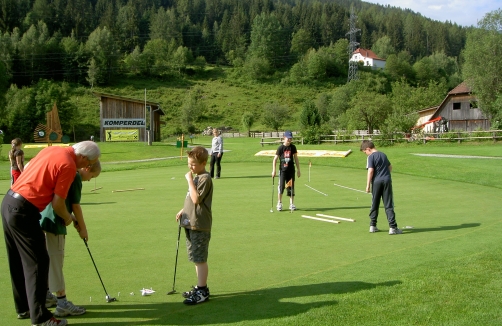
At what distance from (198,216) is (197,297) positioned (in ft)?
3.50

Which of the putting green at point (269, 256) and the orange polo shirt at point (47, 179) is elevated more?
the orange polo shirt at point (47, 179)

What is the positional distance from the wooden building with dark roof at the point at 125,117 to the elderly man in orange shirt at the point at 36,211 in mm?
54810

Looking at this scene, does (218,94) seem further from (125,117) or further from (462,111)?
(462,111)

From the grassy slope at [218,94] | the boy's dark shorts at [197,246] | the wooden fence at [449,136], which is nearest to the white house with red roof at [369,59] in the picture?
the grassy slope at [218,94]

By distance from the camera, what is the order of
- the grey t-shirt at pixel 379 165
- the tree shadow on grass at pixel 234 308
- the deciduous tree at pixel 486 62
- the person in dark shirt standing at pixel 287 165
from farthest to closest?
1. the deciduous tree at pixel 486 62
2. the person in dark shirt standing at pixel 287 165
3. the grey t-shirt at pixel 379 165
4. the tree shadow on grass at pixel 234 308

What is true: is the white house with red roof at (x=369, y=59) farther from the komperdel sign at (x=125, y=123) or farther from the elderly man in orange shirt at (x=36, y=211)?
the elderly man in orange shirt at (x=36, y=211)

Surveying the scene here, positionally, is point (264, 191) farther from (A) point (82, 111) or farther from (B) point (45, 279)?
(A) point (82, 111)

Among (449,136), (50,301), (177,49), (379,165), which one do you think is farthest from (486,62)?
(177,49)

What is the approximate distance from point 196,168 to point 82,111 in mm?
96221

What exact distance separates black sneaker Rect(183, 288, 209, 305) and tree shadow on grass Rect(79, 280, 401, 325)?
78 millimetres

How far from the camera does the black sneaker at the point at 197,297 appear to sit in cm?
637

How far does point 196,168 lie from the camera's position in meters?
6.63

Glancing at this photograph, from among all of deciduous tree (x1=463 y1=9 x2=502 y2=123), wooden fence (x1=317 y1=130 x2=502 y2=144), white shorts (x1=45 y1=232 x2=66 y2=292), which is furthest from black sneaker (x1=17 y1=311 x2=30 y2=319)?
deciduous tree (x1=463 y1=9 x2=502 y2=123)

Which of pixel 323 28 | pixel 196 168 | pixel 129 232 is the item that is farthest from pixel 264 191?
pixel 323 28
